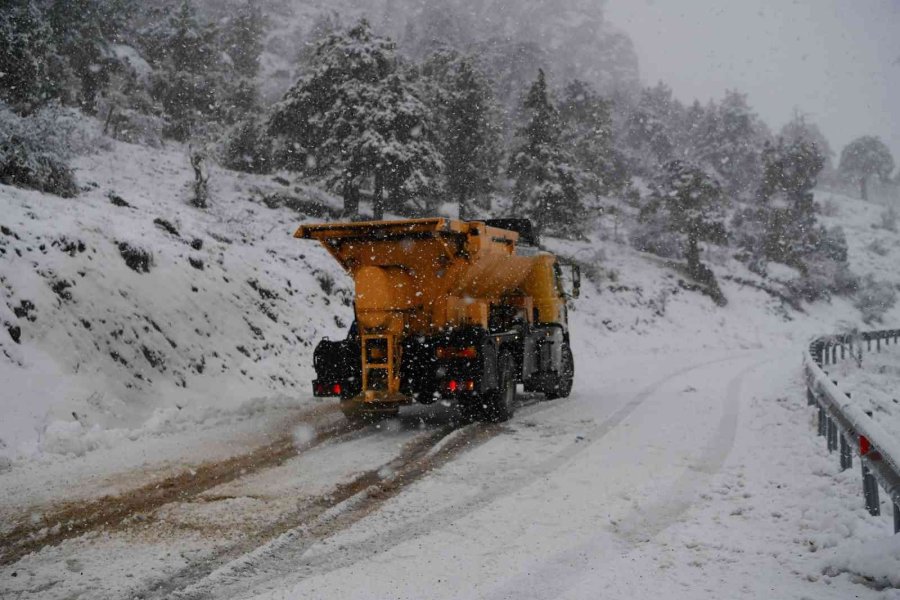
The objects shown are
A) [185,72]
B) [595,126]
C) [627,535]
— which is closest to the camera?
[627,535]

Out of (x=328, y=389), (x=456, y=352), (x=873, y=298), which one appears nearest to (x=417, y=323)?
(x=456, y=352)

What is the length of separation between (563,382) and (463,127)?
22.9m

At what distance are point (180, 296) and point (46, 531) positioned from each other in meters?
8.44

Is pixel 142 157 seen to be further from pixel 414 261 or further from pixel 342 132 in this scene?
pixel 414 261

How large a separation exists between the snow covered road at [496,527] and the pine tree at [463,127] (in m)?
26.2

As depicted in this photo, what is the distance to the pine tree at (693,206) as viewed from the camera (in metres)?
41.6

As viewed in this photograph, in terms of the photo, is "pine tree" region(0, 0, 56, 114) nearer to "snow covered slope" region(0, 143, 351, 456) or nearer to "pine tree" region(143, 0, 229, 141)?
"snow covered slope" region(0, 143, 351, 456)

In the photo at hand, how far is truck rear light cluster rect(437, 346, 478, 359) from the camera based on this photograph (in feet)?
30.2

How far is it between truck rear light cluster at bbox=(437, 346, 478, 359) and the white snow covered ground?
1.12 meters

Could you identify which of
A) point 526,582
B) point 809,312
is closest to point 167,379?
point 526,582

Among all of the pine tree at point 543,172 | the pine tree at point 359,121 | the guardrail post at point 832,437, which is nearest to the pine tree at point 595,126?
the pine tree at point 543,172

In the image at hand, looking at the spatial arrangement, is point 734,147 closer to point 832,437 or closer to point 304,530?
point 832,437

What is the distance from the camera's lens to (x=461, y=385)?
30.1 feet

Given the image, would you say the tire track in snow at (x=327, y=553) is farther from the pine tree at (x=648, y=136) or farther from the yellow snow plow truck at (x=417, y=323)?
the pine tree at (x=648, y=136)
